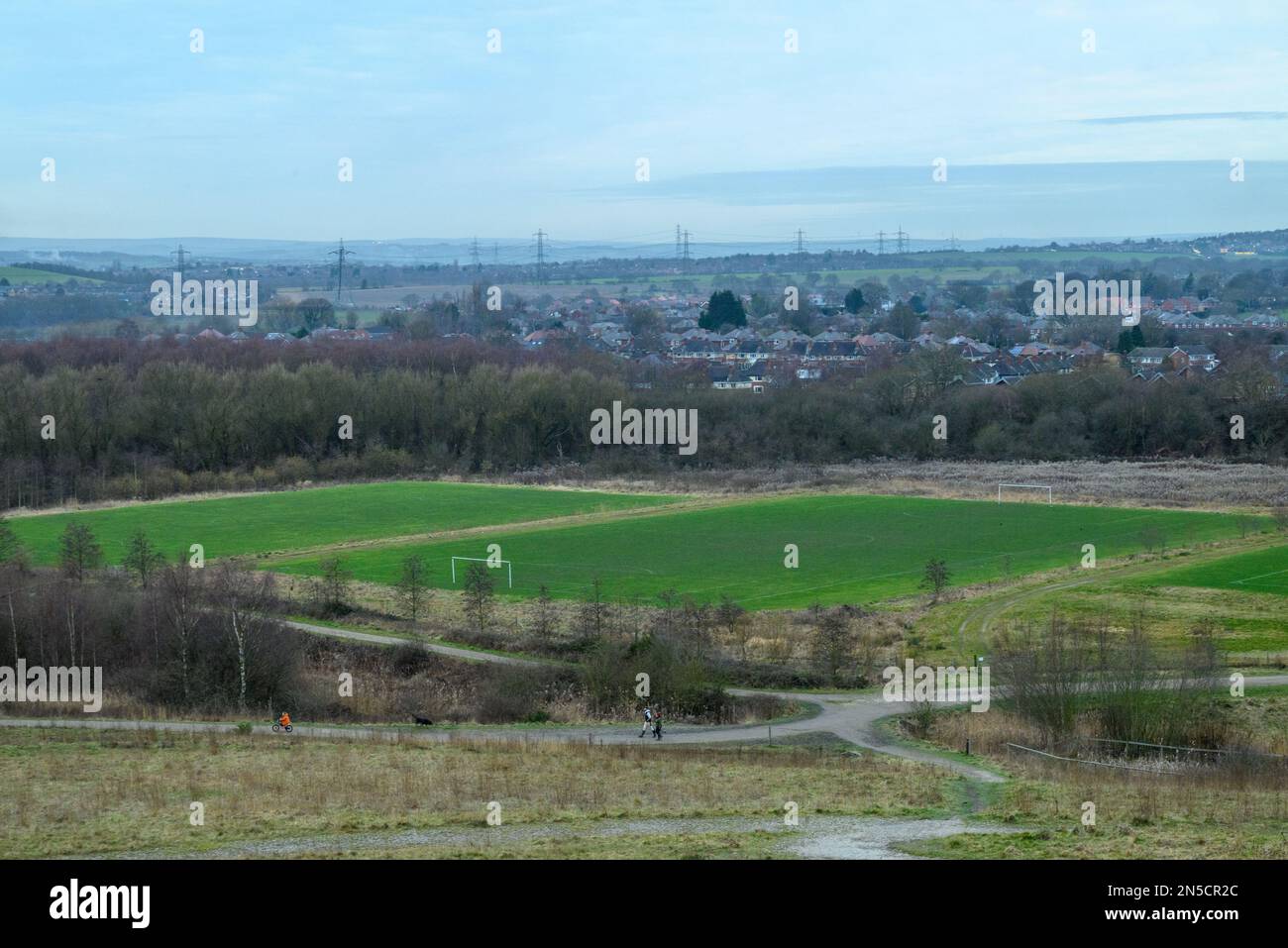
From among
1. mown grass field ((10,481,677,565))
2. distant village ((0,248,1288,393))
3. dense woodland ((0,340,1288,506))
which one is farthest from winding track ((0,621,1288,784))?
distant village ((0,248,1288,393))

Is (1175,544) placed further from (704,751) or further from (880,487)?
(704,751)

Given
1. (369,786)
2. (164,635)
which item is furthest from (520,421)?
(369,786)

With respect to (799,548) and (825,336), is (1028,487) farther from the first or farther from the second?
(825,336)

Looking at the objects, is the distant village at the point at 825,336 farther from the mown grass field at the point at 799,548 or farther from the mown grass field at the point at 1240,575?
the mown grass field at the point at 1240,575

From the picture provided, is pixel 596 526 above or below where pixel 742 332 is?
below

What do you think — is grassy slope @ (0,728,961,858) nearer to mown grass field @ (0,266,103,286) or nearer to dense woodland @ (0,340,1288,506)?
dense woodland @ (0,340,1288,506)
